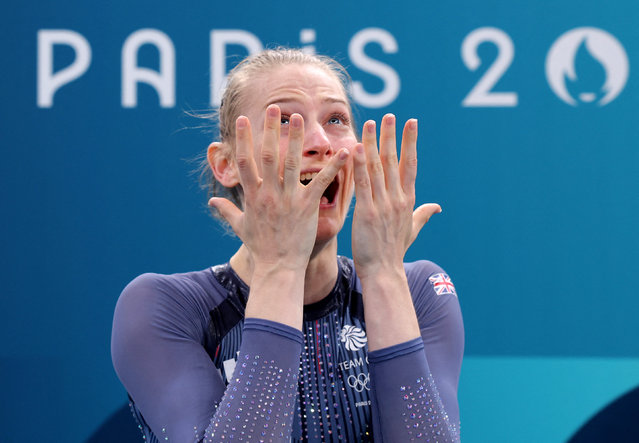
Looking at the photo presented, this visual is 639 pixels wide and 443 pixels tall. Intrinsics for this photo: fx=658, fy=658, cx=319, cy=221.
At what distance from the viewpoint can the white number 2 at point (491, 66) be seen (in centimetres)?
195

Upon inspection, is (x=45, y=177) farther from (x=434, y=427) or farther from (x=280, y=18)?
(x=434, y=427)

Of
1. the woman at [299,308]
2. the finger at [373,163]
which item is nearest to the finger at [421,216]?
the woman at [299,308]

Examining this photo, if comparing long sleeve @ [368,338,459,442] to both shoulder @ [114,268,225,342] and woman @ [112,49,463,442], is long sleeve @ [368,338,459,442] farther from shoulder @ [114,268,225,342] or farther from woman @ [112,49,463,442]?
shoulder @ [114,268,225,342]

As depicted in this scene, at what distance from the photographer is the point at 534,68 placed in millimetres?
1959

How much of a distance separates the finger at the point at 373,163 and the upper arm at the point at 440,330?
0.26 metres

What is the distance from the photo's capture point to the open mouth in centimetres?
113

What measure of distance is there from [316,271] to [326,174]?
26 cm

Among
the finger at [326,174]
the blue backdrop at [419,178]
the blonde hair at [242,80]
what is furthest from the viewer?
the blue backdrop at [419,178]

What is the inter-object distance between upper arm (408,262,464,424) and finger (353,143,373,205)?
26 centimetres

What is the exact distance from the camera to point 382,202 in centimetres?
105

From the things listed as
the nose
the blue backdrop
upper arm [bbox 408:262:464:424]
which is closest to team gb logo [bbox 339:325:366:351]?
upper arm [bbox 408:262:464:424]

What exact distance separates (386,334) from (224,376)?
30 cm

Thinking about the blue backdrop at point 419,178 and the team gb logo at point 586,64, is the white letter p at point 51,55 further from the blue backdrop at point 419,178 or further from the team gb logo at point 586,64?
the team gb logo at point 586,64

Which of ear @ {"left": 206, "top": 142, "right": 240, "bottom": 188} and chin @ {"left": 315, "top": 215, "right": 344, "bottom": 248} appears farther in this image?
ear @ {"left": 206, "top": 142, "right": 240, "bottom": 188}
